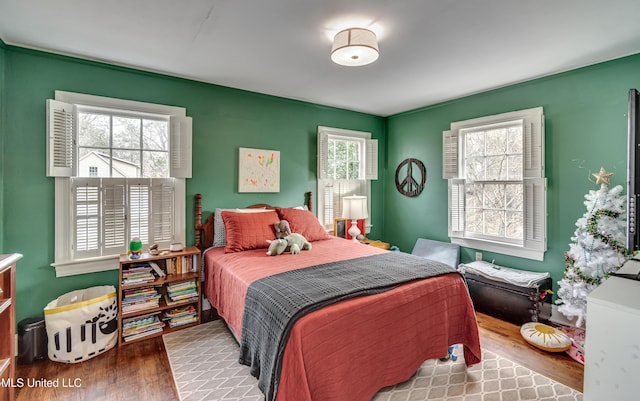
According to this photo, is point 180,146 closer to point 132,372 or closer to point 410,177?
point 132,372

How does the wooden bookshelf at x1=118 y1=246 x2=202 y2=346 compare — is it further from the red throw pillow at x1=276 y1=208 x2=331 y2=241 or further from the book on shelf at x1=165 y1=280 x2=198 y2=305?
the red throw pillow at x1=276 y1=208 x2=331 y2=241

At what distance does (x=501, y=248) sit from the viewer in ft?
11.6

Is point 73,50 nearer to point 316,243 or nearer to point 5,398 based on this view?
point 5,398

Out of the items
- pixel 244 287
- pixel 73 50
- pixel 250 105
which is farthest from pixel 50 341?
pixel 250 105

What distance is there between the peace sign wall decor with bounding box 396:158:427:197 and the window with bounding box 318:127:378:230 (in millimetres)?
402

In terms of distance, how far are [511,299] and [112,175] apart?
13.4ft

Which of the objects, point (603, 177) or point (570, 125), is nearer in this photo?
point (603, 177)

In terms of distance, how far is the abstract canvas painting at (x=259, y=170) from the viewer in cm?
361

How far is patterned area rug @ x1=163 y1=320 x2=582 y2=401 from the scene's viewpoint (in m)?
1.98

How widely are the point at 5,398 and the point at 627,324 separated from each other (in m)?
3.10

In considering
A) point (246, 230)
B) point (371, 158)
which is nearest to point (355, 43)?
point (246, 230)

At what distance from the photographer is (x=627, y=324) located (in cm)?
102

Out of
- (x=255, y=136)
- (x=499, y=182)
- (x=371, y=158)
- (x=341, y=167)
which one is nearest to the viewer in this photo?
(x=499, y=182)

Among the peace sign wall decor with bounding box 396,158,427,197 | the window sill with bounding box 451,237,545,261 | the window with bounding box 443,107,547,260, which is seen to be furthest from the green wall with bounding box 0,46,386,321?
the window sill with bounding box 451,237,545,261
